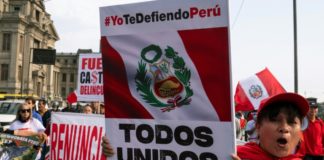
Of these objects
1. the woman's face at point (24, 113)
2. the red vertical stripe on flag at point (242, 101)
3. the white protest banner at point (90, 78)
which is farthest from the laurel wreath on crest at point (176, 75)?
the red vertical stripe on flag at point (242, 101)

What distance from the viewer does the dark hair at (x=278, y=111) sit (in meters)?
2.02

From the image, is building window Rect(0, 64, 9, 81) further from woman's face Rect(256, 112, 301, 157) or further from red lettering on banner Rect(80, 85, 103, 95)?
woman's face Rect(256, 112, 301, 157)

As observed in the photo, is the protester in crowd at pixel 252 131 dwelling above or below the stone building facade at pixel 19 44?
below

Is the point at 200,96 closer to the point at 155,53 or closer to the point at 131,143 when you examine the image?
the point at 155,53

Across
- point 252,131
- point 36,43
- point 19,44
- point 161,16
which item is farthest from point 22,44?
point 161,16

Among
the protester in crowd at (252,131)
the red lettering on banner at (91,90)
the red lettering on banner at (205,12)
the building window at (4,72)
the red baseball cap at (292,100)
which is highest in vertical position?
the building window at (4,72)

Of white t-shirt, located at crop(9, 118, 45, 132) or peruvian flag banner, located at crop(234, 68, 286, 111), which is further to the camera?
peruvian flag banner, located at crop(234, 68, 286, 111)

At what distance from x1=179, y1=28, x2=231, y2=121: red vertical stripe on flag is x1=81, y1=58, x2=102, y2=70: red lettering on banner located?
7.19 meters

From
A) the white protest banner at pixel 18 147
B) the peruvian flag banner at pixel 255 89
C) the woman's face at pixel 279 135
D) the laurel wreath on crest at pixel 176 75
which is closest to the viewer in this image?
the woman's face at pixel 279 135

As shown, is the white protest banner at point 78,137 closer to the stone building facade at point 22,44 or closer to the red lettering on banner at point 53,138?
the red lettering on banner at point 53,138

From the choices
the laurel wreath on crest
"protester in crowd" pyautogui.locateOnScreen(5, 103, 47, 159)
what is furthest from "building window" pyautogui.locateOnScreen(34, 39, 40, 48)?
the laurel wreath on crest

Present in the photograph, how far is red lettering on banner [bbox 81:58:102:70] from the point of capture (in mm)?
9523

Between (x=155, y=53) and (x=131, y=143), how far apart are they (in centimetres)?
52

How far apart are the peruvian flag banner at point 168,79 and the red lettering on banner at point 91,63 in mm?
6787
